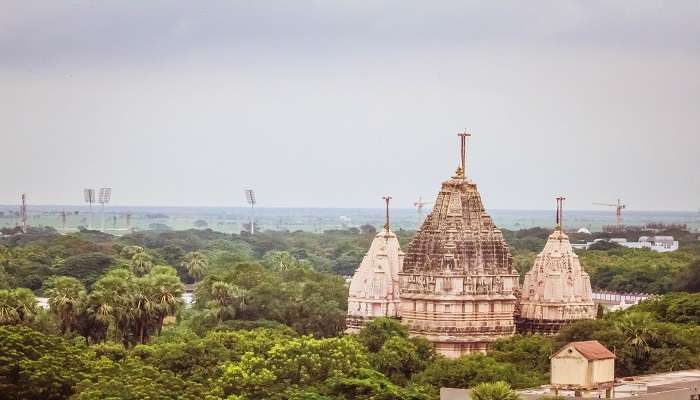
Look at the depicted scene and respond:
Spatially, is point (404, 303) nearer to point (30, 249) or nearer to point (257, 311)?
point (257, 311)

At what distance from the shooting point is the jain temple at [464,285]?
9662 centimetres

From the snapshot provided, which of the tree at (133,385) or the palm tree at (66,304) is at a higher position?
the palm tree at (66,304)

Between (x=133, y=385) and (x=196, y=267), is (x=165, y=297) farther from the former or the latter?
(x=196, y=267)

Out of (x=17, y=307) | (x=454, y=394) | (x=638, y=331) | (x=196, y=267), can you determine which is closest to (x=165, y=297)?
(x=17, y=307)

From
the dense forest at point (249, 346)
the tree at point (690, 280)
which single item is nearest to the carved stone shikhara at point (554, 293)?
the dense forest at point (249, 346)

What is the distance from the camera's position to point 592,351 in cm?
8025

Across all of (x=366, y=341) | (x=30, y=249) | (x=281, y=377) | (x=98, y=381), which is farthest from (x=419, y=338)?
(x=30, y=249)

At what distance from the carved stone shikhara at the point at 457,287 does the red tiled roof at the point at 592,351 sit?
14590mm

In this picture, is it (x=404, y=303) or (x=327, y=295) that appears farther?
(x=327, y=295)

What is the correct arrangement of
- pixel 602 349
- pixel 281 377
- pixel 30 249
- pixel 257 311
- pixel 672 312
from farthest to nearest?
pixel 30 249 → pixel 257 311 → pixel 672 312 → pixel 281 377 → pixel 602 349

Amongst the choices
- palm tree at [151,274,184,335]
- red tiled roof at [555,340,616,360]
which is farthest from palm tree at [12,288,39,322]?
red tiled roof at [555,340,616,360]

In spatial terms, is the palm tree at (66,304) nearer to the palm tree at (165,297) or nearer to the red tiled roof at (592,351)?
the palm tree at (165,297)

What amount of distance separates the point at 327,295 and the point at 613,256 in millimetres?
67976

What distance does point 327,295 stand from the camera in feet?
381
